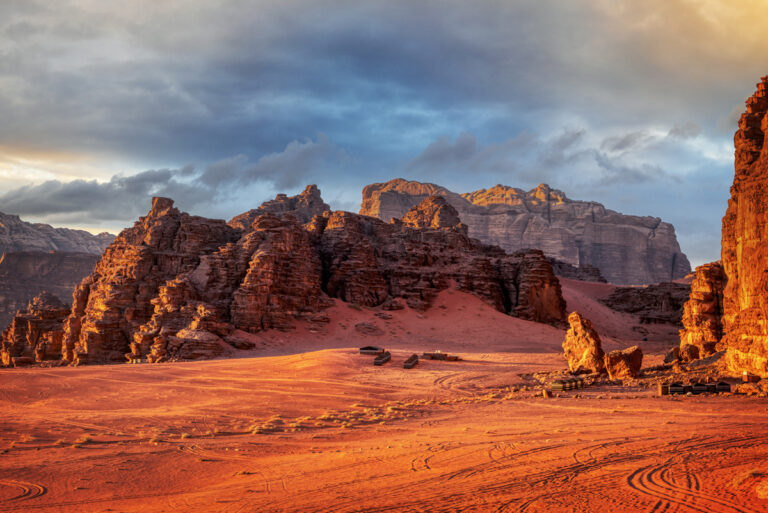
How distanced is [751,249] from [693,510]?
46.7 feet

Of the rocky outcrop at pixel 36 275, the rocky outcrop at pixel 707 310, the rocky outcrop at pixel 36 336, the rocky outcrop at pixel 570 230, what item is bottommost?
the rocky outcrop at pixel 36 336

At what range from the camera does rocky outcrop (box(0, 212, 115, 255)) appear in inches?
4786

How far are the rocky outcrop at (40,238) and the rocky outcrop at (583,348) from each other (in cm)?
11508

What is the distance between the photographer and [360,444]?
35.3 feet

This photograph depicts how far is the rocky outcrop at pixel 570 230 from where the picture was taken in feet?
381

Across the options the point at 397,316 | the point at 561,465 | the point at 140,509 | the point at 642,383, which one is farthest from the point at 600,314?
the point at 140,509

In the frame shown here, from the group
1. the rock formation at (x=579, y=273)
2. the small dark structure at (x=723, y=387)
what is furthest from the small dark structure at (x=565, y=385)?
the rock formation at (x=579, y=273)

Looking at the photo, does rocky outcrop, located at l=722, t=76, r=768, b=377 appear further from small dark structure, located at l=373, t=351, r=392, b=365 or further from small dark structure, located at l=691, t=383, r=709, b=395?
small dark structure, located at l=373, t=351, r=392, b=365

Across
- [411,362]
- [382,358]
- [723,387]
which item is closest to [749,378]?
[723,387]

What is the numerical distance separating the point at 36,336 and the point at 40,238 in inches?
4181

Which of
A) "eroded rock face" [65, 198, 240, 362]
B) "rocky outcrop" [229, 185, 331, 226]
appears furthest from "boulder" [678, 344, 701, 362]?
"rocky outcrop" [229, 185, 331, 226]

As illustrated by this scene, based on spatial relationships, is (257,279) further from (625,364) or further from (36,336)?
(625,364)

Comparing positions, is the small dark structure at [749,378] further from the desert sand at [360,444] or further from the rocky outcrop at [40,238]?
the rocky outcrop at [40,238]

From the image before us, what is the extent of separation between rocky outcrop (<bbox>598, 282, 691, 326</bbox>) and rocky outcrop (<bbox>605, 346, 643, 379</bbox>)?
127ft
